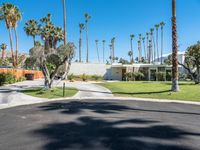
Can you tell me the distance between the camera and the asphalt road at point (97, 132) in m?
6.49

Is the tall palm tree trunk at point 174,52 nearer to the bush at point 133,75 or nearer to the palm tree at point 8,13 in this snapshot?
the bush at point 133,75

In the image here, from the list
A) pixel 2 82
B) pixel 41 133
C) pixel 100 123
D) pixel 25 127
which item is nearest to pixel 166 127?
pixel 100 123

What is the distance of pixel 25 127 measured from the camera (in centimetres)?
850

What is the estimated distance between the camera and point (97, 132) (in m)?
7.83

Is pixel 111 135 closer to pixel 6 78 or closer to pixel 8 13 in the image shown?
pixel 6 78

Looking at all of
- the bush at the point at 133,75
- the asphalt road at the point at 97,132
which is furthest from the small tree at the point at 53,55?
the bush at the point at 133,75

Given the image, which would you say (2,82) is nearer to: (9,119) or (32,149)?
(9,119)

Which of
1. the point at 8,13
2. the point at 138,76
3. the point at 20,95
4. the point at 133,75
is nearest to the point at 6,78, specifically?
the point at 20,95

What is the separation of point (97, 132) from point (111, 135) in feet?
1.86

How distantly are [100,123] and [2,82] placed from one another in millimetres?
21159

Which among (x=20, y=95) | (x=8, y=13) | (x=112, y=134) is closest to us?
(x=112, y=134)

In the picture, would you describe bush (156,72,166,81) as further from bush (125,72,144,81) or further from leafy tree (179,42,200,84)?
leafy tree (179,42,200,84)

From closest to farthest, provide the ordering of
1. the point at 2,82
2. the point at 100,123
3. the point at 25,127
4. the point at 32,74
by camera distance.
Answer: the point at 25,127 → the point at 100,123 → the point at 2,82 → the point at 32,74

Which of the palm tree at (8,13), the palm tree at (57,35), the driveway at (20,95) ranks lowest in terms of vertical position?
the driveway at (20,95)
